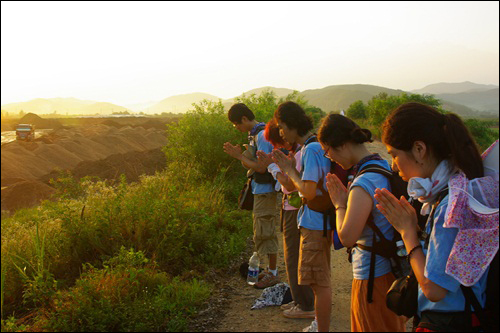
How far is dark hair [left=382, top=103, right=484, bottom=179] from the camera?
6.17 feet

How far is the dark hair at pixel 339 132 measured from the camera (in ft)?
8.98

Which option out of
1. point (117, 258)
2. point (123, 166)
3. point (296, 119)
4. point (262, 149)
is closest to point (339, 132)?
point (296, 119)

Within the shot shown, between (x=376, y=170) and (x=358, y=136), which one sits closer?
(x=376, y=170)

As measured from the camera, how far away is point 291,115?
376 centimetres

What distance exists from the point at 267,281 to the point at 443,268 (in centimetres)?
363

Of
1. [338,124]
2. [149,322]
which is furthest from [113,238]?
[338,124]

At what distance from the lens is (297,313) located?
13.6ft

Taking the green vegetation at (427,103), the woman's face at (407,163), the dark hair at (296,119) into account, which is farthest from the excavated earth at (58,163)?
the green vegetation at (427,103)

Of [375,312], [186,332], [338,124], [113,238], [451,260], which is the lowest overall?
[186,332]

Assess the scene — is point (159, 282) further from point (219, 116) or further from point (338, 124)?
point (219, 116)

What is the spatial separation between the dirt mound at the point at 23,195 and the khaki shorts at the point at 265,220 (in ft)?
30.6

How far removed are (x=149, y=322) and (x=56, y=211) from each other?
7.56ft

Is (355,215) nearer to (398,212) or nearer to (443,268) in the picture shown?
(398,212)

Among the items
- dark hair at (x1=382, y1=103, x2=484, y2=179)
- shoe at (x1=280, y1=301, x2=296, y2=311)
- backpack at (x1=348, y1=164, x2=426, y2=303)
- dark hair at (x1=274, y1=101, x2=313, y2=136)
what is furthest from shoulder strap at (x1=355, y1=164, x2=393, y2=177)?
shoe at (x1=280, y1=301, x2=296, y2=311)
